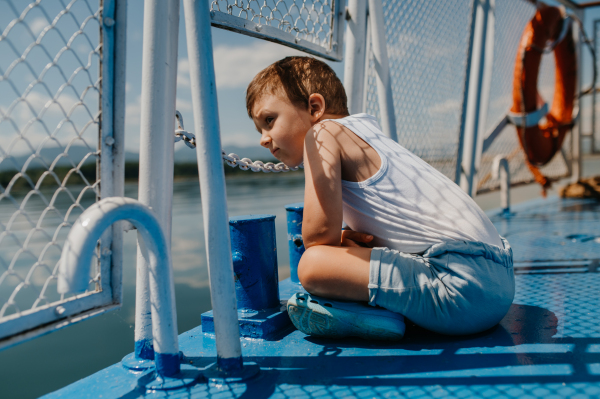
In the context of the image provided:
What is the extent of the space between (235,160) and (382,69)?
33.5 inches

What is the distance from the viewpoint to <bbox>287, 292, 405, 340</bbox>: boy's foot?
112cm

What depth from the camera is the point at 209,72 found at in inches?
36.8

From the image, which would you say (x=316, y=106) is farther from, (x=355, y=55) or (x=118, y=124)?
A: (x=118, y=124)

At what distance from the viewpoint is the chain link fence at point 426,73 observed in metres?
2.17

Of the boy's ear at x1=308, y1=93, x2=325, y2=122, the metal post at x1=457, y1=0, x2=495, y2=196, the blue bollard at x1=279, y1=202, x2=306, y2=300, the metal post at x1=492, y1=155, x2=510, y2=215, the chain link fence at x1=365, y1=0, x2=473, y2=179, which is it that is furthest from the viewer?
the metal post at x1=492, y1=155, x2=510, y2=215

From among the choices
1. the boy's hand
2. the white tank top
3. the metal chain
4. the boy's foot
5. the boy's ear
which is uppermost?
the boy's ear

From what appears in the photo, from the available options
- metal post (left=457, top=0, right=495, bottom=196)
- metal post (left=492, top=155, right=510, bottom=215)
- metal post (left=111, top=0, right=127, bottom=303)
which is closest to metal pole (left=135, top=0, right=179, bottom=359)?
metal post (left=111, top=0, right=127, bottom=303)

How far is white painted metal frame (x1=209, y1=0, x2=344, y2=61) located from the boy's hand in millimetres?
672

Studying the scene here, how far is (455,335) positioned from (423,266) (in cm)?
23

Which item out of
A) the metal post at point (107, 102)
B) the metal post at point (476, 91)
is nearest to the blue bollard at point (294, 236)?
the metal post at point (107, 102)

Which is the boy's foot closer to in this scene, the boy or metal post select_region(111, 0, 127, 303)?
the boy

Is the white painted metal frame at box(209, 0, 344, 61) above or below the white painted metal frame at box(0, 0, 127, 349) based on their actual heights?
above

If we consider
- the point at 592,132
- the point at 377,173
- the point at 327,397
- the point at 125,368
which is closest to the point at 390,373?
the point at 327,397

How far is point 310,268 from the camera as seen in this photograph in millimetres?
1144
